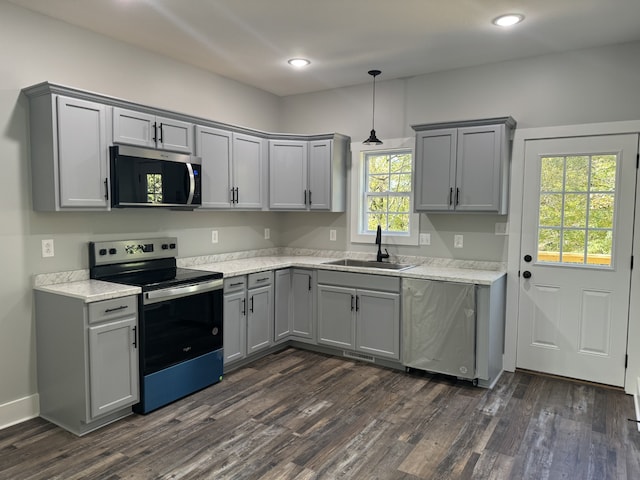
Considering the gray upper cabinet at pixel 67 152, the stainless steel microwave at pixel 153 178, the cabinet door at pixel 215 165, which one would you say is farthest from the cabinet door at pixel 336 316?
the gray upper cabinet at pixel 67 152

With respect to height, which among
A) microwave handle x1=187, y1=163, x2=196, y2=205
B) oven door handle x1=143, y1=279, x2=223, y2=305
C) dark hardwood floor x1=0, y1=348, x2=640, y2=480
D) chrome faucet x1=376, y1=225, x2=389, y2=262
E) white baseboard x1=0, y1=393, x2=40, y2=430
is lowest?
dark hardwood floor x1=0, y1=348, x2=640, y2=480

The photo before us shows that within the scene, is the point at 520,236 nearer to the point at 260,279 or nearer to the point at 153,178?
the point at 260,279

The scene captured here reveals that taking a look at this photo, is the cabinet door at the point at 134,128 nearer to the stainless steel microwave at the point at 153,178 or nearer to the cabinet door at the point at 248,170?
the stainless steel microwave at the point at 153,178

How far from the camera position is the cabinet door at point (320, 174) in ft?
14.5

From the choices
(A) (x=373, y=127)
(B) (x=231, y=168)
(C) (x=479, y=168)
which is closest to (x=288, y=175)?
(B) (x=231, y=168)

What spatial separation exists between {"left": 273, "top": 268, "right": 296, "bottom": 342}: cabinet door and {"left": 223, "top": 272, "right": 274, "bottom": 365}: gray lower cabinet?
0.28 ft

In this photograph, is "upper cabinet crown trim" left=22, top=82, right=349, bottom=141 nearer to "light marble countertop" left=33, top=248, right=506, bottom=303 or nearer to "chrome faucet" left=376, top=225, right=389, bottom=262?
"chrome faucet" left=376, top=225, right=389, bottom=262

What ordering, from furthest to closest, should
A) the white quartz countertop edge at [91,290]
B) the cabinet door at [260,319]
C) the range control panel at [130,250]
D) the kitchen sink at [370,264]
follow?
the kitchen sink at [370,264] < the cabinet door at [260,319] < the range control panel at [130,250] < the white quartz countertop edge at [91,290]

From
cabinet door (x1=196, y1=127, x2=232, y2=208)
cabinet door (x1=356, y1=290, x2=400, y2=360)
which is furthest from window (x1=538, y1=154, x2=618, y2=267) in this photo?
cabinet door (x1=196, y1=127, x2=232, y2=208)

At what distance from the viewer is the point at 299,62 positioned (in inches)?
151

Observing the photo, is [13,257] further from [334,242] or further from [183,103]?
[334,242]

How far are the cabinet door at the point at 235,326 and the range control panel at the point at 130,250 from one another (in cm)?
66

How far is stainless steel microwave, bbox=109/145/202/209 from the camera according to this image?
119 inches

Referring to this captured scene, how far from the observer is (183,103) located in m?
3.92
